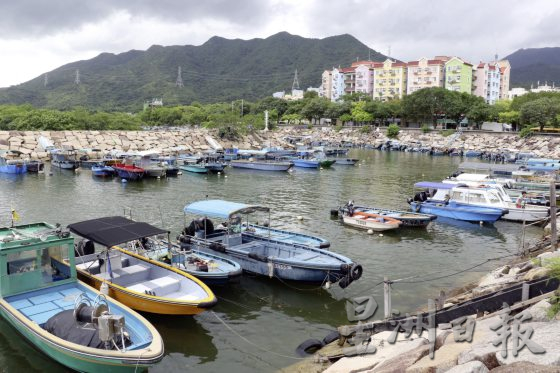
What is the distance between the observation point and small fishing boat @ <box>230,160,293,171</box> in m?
55.7

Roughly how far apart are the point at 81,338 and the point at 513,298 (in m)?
9.78

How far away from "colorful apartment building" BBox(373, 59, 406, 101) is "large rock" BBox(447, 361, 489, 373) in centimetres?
12270

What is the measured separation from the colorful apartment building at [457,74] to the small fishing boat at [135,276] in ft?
382

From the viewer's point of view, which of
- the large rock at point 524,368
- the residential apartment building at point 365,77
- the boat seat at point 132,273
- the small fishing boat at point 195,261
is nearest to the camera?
the large rock at point 524,368

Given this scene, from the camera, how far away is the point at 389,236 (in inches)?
971

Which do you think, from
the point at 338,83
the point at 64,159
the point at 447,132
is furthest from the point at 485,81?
the point at 64,159

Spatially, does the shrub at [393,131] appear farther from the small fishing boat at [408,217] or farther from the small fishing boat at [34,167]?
the small fishing boat at [408,217]

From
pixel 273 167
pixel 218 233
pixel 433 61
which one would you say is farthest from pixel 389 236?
pixel 433 61

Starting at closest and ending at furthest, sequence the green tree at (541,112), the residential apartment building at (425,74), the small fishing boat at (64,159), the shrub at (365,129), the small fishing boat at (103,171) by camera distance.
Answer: the small fishing boat at (103,171)
the small fishing boat at (64,159)
the green tree at (541,112)
the shrub at (365,129)
the residential apartment building at (425,74)

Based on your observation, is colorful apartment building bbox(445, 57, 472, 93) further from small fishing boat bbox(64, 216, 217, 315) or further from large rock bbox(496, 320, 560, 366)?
large rock bbox(496, 320, 560, 366)

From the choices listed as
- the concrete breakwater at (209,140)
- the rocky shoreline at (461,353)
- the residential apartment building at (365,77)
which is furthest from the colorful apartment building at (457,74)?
the rocky shoreline at (461,353)

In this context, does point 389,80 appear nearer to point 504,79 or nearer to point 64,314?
point 504,79

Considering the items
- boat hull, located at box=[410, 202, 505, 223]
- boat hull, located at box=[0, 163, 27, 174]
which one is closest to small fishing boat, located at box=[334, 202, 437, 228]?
boat hull, located at box=[410, 202, 505, 223]

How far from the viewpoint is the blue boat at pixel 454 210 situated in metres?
26.8
